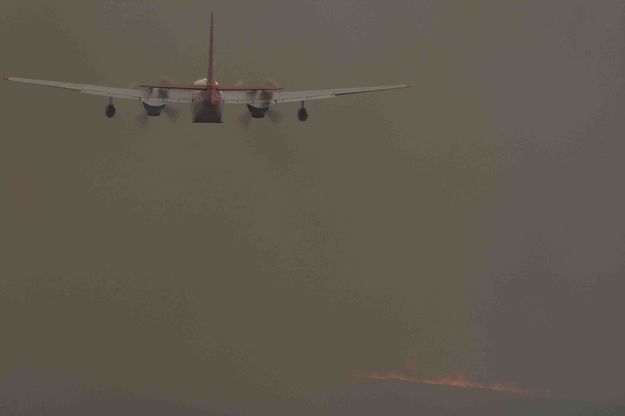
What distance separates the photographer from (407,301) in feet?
274

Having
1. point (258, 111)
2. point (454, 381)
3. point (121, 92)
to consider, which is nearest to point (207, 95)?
point (258, 111)

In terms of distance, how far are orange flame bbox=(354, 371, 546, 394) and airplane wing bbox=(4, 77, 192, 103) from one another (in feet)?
96.8

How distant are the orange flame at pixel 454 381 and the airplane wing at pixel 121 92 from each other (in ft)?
96.8

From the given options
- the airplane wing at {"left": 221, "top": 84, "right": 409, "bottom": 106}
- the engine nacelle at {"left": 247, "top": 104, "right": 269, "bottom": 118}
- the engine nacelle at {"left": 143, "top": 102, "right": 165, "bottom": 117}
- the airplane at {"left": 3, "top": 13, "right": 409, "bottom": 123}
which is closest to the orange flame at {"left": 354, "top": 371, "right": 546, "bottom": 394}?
the airplane at {"left": 3, "top": 13, "right": 409, "bottom": 123}

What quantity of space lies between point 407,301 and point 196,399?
16.0 metres

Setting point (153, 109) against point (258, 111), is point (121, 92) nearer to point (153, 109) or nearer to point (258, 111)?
point (153, 109)

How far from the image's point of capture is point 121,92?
5866 cm

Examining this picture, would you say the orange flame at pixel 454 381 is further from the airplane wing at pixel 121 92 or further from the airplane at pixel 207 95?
the airplane wing at pixel 121 92

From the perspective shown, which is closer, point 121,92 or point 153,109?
point 121,92

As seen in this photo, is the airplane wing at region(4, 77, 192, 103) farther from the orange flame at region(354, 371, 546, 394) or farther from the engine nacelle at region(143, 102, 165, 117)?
the orange flame at region(354, 371, 546, 394)

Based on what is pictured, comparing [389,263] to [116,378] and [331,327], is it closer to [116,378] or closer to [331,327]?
[331,327]

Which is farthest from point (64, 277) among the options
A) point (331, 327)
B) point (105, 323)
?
point (331, 327)

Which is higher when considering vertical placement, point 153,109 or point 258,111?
point 258,111

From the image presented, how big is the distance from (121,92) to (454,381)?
3623 cm
